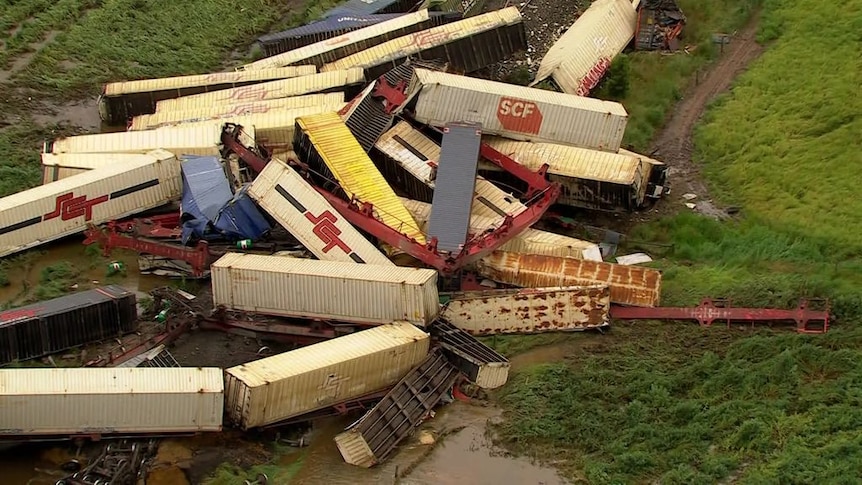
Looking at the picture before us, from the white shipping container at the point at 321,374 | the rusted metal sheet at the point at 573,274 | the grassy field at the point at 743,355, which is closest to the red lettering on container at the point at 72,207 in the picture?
the white shipping container at the point at 321,374

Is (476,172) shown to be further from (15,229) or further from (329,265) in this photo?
(15,229)

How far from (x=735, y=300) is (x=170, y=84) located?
3472 cm

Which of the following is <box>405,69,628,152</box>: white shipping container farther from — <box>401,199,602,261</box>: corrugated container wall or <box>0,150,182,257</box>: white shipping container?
<box>0,150,182,257</box>: white shipping container

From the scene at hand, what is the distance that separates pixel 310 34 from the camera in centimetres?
6681

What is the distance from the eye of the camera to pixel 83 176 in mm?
48219

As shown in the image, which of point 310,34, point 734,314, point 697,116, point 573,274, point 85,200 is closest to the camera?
point 734,314

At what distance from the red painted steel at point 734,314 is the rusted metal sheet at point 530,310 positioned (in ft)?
5.09

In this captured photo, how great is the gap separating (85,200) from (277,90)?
14.0 metres

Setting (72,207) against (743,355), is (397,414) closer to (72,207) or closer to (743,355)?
(743,355)

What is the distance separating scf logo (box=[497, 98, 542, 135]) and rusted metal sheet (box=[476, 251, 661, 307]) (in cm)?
899

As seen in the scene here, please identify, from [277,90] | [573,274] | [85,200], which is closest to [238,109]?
[277,90]

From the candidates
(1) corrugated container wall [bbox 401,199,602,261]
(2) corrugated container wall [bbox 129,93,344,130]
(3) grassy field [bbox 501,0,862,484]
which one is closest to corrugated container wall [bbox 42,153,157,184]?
(2) corrugated container wall [bbox 129,93,344,130]

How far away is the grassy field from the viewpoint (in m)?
33.8

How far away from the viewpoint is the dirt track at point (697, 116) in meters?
51.8
